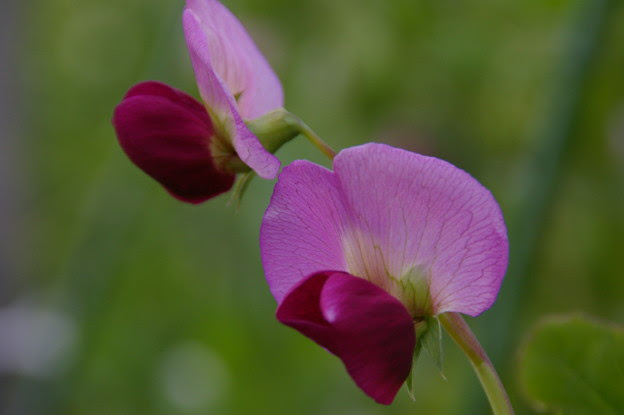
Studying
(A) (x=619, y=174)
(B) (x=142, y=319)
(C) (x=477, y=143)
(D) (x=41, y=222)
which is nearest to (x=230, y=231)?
(B) (x=142, y=319)

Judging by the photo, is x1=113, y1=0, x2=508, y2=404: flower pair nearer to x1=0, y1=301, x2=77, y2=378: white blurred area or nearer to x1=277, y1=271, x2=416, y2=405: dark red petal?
x1=277, y1=271, x2=416, y2=405: dark red petal

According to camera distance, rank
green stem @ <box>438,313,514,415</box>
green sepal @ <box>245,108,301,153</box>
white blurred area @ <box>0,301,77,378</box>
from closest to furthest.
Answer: green stem @ <box>438,313,514,415</box>
green sepal @ <box>245,108,301,153</box>
white blurred area @ <box>0,301,77,378</box>

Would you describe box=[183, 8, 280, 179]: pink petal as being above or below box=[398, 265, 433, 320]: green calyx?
above

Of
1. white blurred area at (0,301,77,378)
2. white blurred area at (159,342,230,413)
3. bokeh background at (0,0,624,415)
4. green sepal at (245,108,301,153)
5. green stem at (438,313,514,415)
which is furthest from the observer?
white blurred area at (159,342,230,413)

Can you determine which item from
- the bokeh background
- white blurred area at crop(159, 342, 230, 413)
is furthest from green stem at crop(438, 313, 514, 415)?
white blurred area at crop(159, 342, 230, 413)

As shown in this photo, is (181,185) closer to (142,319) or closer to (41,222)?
(142,319)

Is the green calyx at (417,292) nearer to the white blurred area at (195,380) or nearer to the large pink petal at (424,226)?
the large pink petal at (424,226)

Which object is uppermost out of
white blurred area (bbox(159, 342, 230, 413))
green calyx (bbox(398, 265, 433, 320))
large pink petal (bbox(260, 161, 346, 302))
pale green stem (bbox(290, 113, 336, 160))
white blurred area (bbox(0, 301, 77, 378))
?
pale green stem (bbox(290, 113, 336, 160))
